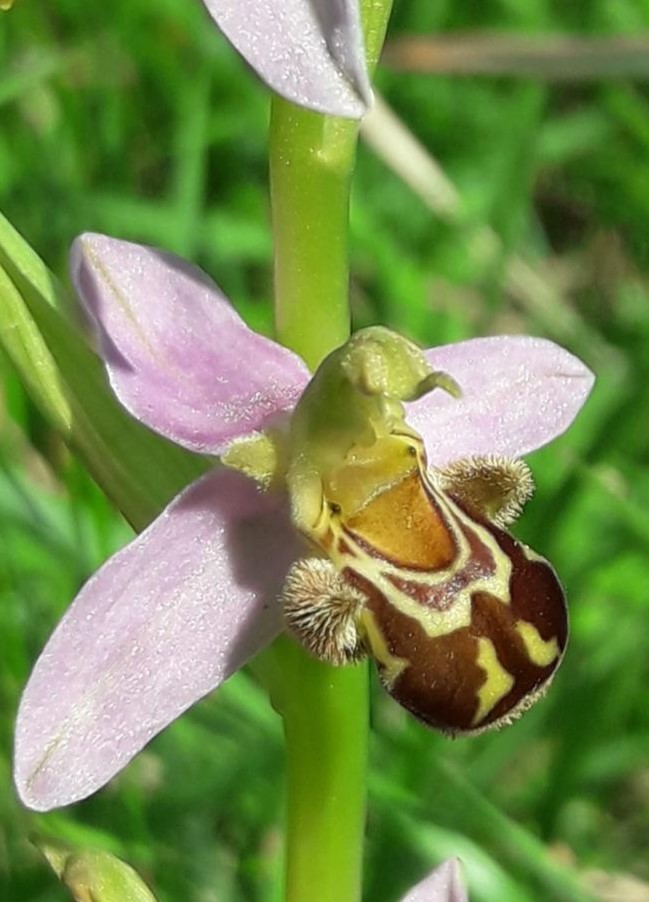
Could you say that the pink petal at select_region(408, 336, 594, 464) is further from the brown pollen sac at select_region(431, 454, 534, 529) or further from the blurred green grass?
the blurred green grass

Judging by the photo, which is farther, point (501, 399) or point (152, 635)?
point (501, 399)

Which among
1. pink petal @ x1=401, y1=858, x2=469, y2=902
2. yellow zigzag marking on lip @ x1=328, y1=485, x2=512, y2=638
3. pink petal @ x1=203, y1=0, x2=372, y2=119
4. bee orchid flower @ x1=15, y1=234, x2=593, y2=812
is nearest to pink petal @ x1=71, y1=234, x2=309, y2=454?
bee orchid flower @ x1=15, y1=234, x2=593, y2=812

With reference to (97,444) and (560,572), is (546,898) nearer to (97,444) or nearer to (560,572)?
(560,572)

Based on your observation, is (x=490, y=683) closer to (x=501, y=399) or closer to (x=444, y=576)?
(x=444, y=576)

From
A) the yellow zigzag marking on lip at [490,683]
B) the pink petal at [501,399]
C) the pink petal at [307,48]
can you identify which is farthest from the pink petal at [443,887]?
the pink petal at [307,48]

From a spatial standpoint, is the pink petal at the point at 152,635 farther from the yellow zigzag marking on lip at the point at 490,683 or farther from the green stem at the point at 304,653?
the yellow zigzag marking on lip at the point at 490,683

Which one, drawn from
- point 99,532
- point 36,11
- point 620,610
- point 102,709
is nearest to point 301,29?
point 102,709

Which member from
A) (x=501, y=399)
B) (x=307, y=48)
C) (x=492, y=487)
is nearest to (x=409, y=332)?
(x=501, y=399)
